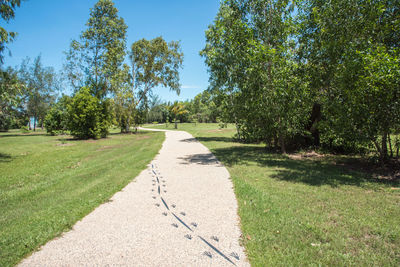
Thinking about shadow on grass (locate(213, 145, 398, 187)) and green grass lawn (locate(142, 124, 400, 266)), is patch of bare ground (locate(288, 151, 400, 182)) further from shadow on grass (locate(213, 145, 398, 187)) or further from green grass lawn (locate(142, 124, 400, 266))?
green grass lawn (locate(142, 124, 400, 266))

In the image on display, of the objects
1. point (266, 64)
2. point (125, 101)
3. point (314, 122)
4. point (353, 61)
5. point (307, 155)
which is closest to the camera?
point (353, 61)

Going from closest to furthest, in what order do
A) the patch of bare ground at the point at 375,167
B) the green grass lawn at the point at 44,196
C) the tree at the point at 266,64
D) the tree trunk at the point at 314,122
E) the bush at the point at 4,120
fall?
the green grass lawn at the point at 44,196 < the patch of bare ground at the point at 375,167 < the tree at the point at 266,64 < the tree trunk at the point at 314,122 < the bush at the point at 4,120

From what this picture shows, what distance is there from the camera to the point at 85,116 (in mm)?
21188

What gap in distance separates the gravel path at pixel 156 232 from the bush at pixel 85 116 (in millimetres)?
18400

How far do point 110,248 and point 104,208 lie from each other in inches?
61.1

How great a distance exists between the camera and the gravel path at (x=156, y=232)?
267 cm

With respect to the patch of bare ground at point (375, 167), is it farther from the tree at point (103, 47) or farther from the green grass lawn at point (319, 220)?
the tree at point (103, 47)

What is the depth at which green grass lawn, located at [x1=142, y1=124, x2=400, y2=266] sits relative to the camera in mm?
2719

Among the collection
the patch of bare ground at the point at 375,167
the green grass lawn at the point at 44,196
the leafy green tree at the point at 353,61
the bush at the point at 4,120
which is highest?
the leafy green tree at the point at 353,61

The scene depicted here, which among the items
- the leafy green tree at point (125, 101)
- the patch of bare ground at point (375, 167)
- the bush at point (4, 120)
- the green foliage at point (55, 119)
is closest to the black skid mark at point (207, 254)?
the patch of bare ground at point (375, 167)

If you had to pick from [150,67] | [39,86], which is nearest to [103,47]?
[150,67]

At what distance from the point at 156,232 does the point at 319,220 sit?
8.90 ft

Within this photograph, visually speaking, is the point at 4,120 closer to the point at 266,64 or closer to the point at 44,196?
the point at 44,196

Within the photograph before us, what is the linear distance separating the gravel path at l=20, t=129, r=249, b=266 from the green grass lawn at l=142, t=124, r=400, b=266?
14.9 inches
